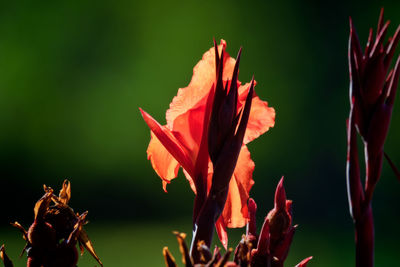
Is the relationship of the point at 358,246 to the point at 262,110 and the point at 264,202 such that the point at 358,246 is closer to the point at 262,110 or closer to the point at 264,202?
the point at 262,110

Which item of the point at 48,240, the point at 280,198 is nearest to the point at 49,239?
the point at 48,240

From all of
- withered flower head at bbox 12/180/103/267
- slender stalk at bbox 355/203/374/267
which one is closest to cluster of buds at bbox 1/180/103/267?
withered flower head at bbox 12/180/103/267

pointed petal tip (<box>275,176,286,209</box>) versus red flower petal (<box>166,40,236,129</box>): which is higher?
red flower petal (<box>166,40,236,129</box>)

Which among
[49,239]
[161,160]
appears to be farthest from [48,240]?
[161,160]

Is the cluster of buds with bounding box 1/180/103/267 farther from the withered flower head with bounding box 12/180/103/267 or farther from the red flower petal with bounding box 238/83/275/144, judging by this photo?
the red flower petal with bounding box 238/83/275/144

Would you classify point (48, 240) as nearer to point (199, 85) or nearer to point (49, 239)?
point (49, 239)

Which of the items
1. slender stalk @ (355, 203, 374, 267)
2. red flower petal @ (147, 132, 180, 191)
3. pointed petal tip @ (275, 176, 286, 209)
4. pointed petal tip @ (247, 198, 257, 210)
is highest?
red flower petal @ (147, 132, 180, 191)
